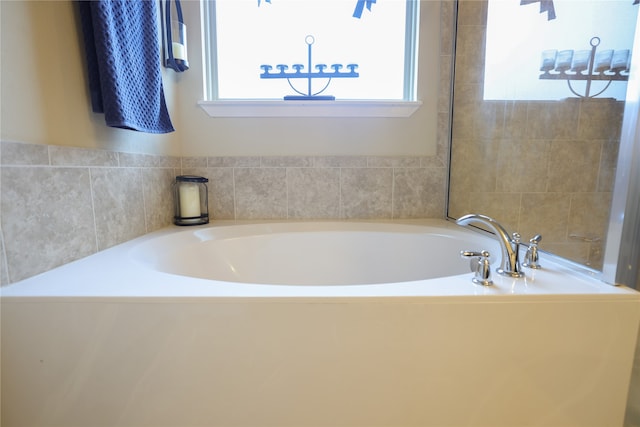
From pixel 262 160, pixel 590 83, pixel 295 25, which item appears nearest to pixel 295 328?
pixel 262 160

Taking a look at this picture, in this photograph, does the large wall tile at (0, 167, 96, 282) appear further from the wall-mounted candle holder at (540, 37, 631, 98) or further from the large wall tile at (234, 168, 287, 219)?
the wall-mounted candle holder at (540, 37, 631, 98)

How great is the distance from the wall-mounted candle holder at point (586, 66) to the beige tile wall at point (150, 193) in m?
0.51

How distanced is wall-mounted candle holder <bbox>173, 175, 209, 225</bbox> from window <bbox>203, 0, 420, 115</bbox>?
46cm

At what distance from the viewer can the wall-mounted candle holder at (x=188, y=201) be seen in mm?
1290

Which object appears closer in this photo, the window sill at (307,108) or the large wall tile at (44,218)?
the large wall tile at (44,218)

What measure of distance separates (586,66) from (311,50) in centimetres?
113

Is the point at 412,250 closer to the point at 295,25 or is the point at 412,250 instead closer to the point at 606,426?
the point at 606,426

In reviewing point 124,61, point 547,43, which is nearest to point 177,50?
point 124,61

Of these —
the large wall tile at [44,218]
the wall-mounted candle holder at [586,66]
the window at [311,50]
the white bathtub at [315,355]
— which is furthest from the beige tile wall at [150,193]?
the wall-mounted candle holder at [586,66]

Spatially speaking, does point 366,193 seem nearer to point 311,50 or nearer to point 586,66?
point 311,50

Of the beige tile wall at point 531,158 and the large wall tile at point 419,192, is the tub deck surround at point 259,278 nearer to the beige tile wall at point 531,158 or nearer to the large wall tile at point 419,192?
the large wall tile at point 419,192

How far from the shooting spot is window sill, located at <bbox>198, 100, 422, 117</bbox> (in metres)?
1.39

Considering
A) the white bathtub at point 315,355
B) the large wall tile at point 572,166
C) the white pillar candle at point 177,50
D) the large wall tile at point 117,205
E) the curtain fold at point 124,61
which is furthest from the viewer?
the white pillar candle at point 177,50

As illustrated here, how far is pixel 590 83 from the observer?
3.48 feet
